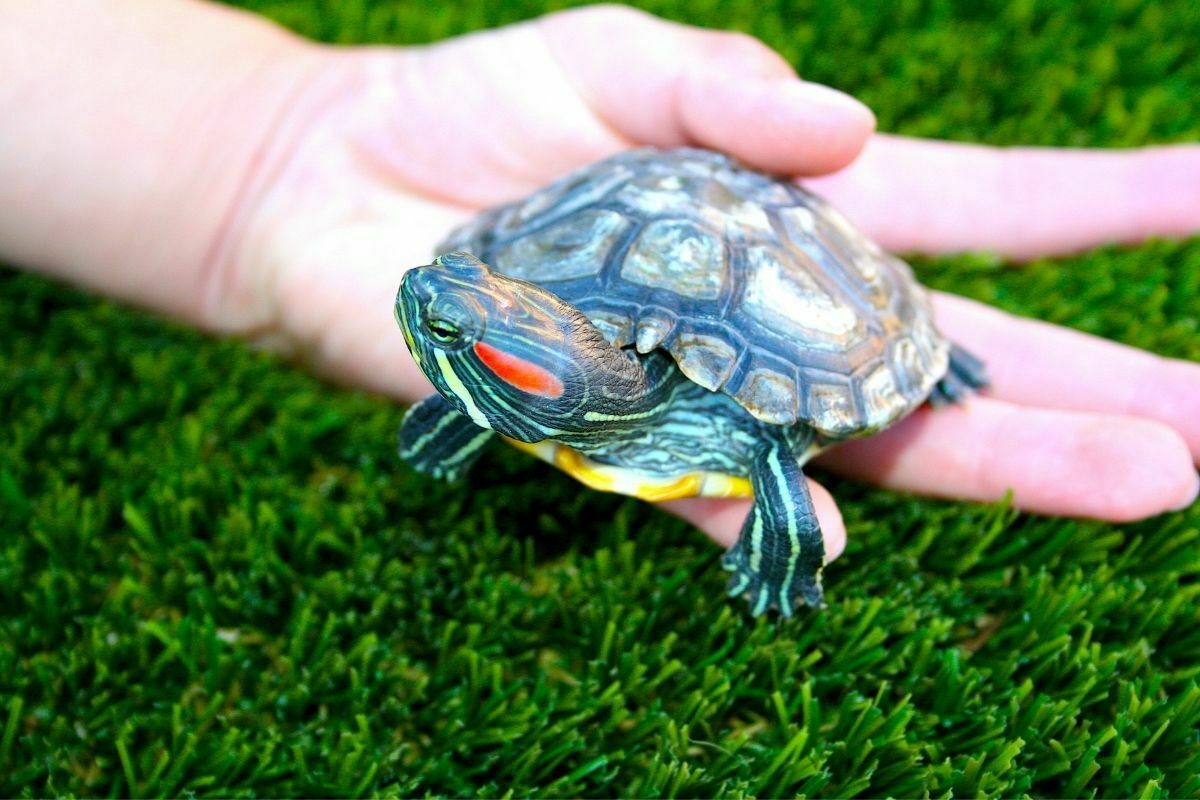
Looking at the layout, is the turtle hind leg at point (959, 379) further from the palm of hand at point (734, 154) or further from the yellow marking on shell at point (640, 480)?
the yellow marking on shell at point (640, 480)

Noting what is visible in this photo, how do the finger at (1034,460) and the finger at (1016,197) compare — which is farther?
the finger at (1016,197)

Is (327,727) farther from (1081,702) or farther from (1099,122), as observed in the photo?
(1099,122)

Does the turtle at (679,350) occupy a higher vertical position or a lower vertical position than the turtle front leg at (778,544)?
higher

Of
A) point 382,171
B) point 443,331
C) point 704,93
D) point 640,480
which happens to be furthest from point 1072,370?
point 382,171

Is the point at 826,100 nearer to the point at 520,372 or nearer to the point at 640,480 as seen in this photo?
the point at 640,480

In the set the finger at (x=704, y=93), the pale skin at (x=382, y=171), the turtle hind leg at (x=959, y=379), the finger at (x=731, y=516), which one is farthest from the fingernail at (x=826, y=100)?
the finger at (x=731, y=516)

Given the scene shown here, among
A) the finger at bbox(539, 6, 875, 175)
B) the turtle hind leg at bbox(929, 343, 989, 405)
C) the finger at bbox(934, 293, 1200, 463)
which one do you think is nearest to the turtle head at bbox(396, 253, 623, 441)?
the finger at bbox(539, 6, 875, 175)

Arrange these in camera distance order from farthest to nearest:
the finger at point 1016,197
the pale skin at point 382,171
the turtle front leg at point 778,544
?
the finger at point 1016,197 < the pale skin at point 382,171 < the turtle front leg at point 778,544

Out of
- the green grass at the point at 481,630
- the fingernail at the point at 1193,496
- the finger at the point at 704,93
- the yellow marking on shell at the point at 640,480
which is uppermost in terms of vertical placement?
the finger at the point at 704,93
